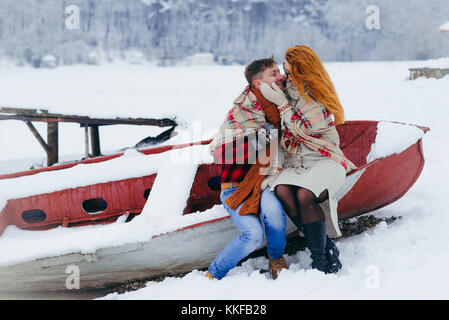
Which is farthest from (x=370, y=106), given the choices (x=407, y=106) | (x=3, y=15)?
(x=3, y=15)

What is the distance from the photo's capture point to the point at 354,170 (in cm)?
280

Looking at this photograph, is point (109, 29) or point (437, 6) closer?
point (437, 6)

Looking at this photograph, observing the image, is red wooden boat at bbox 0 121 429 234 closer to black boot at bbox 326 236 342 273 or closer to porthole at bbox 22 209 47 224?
porthole at bbox 22 209 47 224

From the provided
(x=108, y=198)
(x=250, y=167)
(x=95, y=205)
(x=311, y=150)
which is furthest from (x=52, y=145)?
(x=311, y=150)

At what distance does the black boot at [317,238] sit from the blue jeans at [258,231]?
18 cm

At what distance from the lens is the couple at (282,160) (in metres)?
2.39

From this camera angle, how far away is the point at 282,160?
104 inches

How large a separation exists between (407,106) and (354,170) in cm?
734

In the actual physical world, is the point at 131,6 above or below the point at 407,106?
above

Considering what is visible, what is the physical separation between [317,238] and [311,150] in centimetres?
63

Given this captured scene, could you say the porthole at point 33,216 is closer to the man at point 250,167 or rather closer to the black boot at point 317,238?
the man at point 250,167

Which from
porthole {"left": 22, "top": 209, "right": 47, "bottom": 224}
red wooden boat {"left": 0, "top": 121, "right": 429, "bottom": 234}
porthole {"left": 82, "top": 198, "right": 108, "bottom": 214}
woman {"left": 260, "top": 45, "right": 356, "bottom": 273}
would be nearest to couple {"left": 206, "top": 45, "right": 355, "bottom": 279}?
woman {"left": 260, "top": 45, "right": 356, "bottom": 273}
